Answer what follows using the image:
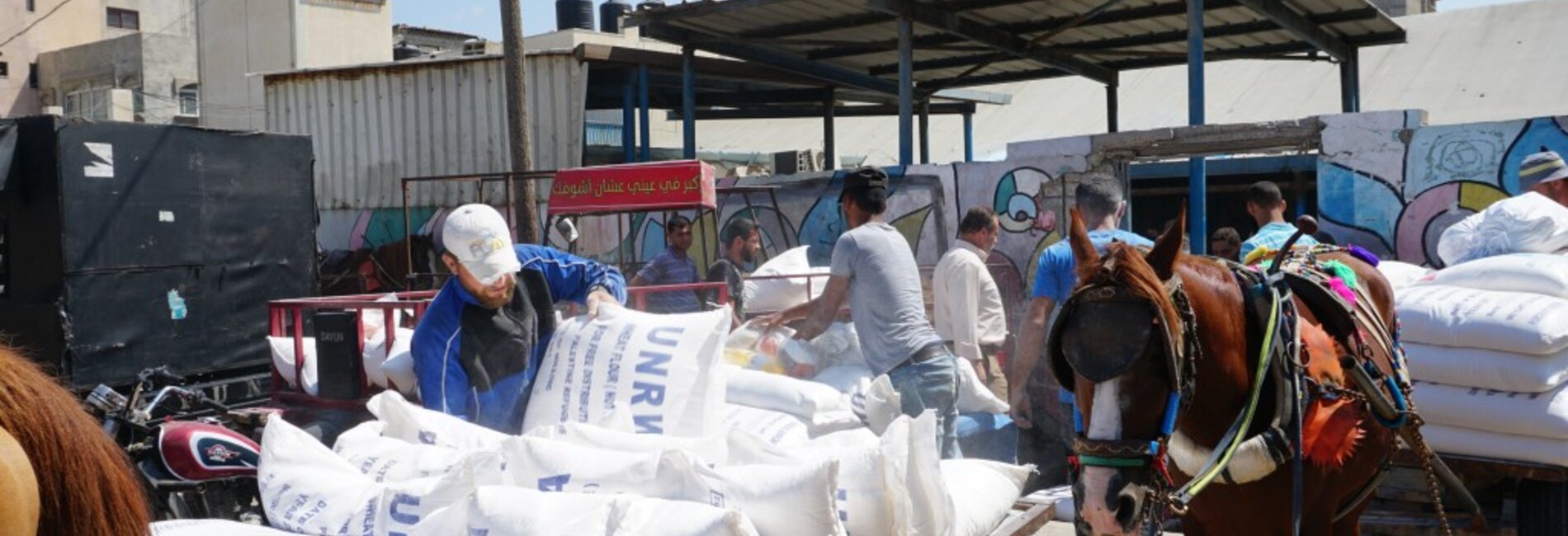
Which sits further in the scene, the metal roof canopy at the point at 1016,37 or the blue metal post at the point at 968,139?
the blue metal post at the point at 968,139

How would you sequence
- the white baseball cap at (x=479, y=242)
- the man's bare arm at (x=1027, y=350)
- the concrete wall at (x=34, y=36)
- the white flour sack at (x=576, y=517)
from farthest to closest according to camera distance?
the concrete wall at (x=34, y=36), the man's bare arm at (x=1027, y=350), the white baseball cap at (x=479, y=242), the white flour sack at (x=576, y=517)

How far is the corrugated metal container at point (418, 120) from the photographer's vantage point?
17203 millimetres

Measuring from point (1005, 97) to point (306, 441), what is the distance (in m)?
20.4

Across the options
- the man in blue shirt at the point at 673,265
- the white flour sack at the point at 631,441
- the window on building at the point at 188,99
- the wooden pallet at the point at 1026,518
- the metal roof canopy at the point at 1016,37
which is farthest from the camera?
the window on building at the point at 188,99

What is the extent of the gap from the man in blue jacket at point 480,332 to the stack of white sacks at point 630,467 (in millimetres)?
150

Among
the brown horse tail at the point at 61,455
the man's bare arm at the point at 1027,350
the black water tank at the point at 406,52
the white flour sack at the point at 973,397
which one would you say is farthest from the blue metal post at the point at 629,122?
the brown horse tail at the point at 61,455

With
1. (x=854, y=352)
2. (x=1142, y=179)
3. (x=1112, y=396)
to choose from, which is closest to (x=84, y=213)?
(x=854, y=352)

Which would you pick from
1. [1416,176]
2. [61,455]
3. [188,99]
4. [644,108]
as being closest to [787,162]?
[644,108]

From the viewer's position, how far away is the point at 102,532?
1.39 metres

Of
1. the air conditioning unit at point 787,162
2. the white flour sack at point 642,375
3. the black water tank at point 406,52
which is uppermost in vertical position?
the black water tank at point 406,52

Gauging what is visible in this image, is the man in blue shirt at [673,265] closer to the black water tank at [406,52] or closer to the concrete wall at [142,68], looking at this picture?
the black water tank at [406,52]

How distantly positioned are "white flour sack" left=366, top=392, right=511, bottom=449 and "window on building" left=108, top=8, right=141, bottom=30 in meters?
47.9

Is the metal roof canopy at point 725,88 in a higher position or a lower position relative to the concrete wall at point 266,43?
lower

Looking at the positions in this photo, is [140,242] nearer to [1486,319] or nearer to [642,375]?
[642,375]
